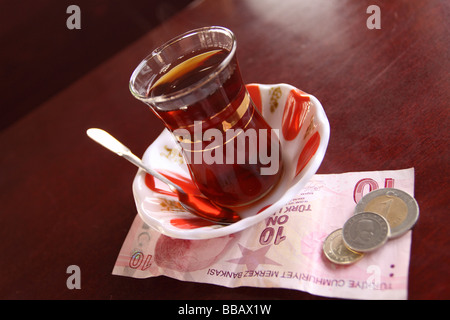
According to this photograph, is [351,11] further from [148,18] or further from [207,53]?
[148,18]

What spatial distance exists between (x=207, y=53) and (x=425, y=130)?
36 centimetres

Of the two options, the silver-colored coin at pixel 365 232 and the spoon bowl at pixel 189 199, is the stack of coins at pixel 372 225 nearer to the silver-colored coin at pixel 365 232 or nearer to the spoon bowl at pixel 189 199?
the silver-colored coin at pixel 365 232

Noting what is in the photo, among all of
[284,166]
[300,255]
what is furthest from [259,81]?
[300,255]

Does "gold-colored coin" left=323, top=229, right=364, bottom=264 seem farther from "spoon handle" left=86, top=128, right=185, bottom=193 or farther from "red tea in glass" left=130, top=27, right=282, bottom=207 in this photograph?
"spoon handle" left=86, top=128, right=185, bottom=193

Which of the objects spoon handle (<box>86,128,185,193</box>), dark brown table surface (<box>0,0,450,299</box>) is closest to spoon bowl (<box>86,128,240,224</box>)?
spoon handle (<box>86,128,185,193</box>)

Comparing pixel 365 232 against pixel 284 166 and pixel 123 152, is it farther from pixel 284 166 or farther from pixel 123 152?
pixel 123 152

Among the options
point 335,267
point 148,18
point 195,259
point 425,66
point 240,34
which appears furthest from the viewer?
point 148,18

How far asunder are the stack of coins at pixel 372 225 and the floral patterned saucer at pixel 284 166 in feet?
0.31

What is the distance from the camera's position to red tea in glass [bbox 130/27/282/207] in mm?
548

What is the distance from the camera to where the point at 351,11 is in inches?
39.6

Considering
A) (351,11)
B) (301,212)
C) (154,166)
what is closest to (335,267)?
(301,212)

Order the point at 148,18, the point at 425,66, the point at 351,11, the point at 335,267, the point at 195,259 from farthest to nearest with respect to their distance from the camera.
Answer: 1. the point at 148,18
2. the point at 351,11
3. the point at 425,66
4. the point at 195,259
5. the point at 335,267

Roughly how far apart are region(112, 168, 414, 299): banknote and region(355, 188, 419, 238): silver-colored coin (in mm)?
13

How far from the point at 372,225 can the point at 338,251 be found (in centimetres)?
6
